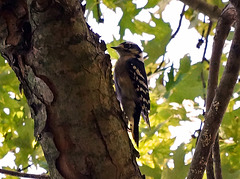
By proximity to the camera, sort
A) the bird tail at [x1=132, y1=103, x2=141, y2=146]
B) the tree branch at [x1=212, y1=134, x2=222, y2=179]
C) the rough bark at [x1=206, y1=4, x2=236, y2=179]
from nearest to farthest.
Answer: the tree branch at [x1=212, y1=134, x2=222, y2=179]
the rough bark at [x1=206, y1=4, x2=236, y2=179]
the bird tail at [x1=132, y1=103, x2=141, y2=146]

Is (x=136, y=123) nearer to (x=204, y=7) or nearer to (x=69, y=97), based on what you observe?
(x=204, y=7)

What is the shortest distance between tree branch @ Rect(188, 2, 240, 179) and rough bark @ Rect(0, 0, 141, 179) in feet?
2.12

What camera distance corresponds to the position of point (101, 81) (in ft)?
4.99

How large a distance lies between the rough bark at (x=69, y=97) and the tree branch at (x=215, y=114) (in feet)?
2.12

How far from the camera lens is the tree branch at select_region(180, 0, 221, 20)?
2.99 meters

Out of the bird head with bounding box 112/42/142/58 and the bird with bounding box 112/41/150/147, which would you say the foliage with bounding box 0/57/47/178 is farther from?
the bird head with bounding box 112/42/142/58

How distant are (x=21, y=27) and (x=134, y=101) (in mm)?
2971

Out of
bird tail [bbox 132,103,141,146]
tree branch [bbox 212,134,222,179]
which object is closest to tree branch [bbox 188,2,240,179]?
tree branch [bbox 212,134,222,179]

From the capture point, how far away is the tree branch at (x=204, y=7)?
299cm

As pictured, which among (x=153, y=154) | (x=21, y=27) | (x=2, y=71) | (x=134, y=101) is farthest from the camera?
(x=134, y=101)

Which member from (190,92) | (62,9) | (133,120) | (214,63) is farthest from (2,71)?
(62,9)

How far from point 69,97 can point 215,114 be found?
3.23 ft

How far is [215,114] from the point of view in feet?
6.84

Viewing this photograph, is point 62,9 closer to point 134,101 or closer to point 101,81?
point 101,81
